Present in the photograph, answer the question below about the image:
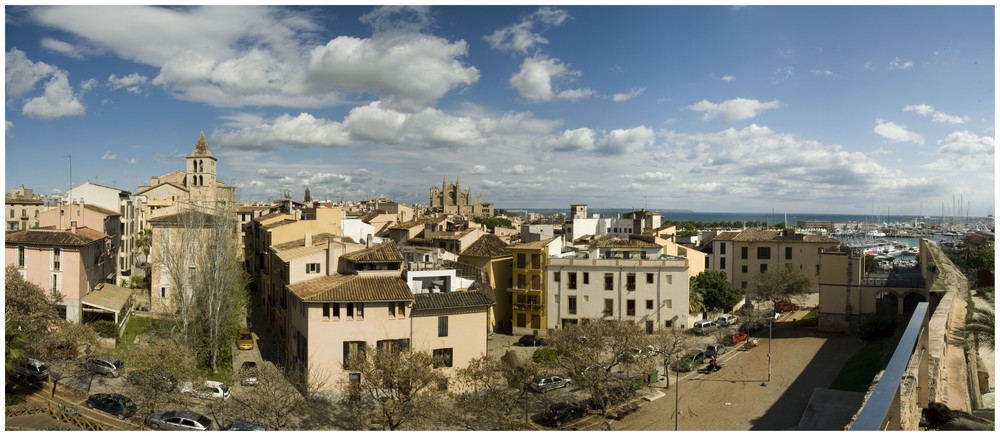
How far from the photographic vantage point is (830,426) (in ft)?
81.9

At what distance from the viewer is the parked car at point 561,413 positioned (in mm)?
27406

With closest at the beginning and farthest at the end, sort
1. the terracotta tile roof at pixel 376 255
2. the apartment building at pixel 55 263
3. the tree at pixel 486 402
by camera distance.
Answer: the tree at pixel 486 402 → the terracotta tile roof at pixel 376 255 → the apartment building at pixel 55 263

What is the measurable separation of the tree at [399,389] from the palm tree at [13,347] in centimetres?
1356

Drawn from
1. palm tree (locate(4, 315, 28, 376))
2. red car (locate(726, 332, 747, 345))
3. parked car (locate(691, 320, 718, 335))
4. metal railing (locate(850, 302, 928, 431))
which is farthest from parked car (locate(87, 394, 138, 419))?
red car (locate(726, 332, 747, 345))

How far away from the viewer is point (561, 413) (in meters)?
27.6

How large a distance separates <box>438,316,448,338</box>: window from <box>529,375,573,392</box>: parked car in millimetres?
5559

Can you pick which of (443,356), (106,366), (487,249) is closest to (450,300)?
(443,356)

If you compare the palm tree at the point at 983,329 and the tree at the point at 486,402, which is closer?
the palm tree at the point at 983,329

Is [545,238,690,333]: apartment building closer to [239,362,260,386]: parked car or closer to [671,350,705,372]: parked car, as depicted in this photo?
[671,350,705,372]: parked car

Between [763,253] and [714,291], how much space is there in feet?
50.6

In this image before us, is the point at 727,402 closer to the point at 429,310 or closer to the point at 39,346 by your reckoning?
the point at 429,310

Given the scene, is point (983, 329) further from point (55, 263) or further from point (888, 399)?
point (55, 263)

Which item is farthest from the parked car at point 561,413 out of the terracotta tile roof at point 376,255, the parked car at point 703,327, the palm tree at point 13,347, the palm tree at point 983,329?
the palm tree at point 13,347

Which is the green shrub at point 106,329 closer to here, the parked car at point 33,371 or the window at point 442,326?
the parked car at point 33,371
